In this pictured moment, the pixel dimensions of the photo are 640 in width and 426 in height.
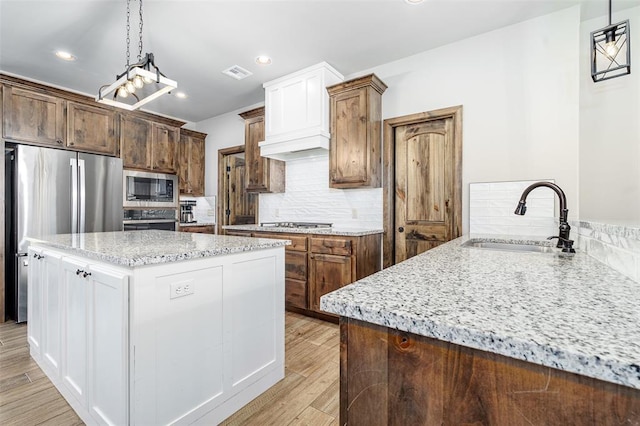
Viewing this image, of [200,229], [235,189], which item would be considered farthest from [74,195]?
[235,189]

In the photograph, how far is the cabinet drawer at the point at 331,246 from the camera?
9.45 ft

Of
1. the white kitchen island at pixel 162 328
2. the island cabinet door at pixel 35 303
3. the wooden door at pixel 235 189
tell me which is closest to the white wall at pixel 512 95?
the white kitchen island at pixel 162 328

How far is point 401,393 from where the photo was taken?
572 mm

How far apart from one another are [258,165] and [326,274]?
186 cm

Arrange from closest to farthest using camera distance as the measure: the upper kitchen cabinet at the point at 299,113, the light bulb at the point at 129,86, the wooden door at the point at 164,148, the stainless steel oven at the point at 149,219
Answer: the light bulb at the point at 129,86 < the upper kitchen cabinet at the point at 299,113 < the stainless steel oven at the point at 149,219 < the wooden door at the point at 164,148

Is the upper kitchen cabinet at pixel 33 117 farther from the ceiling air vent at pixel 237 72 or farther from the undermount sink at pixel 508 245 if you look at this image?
the undermount sink at pixel 508 245

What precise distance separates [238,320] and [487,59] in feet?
9.88

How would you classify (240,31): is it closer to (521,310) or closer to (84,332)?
(84,332)

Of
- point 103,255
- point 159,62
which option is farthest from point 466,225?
point 159,62

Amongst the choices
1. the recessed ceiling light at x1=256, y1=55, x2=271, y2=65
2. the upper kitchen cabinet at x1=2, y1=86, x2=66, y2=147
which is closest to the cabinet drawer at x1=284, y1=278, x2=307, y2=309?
the recessed ceiling light at x1=256, y1=55, x2=271, y2=65

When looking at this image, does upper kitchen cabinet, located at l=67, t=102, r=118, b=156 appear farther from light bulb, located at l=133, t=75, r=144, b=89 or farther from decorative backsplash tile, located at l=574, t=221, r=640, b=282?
decorative backsplash tile, located at l=574, t=221, r=640, b=282

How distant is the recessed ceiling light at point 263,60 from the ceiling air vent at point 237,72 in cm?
26

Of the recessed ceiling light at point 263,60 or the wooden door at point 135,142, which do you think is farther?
the wooden door at point 135,142

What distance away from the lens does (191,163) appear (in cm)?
499
